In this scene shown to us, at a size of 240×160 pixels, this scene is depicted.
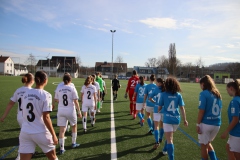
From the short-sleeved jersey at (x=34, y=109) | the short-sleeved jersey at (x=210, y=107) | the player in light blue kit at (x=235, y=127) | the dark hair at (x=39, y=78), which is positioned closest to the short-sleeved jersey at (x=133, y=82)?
the short-sleeved jersey at (x=210, y=107)

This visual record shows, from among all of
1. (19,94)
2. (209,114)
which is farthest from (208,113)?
(19,94)

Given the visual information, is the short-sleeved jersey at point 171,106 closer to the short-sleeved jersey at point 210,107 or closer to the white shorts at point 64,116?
the short-sleeved jersey at point 210,107

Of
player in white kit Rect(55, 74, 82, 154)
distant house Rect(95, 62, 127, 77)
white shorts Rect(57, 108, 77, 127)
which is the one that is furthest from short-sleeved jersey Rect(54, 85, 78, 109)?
distant house Rect(95, 62, 127, 77)

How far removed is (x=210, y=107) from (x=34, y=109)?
133 inches

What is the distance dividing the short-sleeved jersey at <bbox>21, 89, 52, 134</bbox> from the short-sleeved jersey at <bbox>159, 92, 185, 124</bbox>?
8.41ft

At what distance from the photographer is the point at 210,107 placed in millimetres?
3803

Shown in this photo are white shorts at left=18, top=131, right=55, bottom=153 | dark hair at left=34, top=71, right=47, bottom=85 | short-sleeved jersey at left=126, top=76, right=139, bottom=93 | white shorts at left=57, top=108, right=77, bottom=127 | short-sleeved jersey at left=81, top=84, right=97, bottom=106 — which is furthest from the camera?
short-sleeved jersey at left=126, top=76, right=139, bottom=93

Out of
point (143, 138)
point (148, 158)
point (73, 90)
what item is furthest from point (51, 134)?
point (143, 138)

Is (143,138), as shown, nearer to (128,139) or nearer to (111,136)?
(128,139)

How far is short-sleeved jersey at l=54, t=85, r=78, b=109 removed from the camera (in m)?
5.10

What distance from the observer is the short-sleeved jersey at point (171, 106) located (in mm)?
4234

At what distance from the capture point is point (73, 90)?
5172mm

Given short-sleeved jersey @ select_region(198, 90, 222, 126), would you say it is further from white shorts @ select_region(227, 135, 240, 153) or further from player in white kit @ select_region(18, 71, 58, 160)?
player in white kit @ select_region(18, 71, 58, 160)

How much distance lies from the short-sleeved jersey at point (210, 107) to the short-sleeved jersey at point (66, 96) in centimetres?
326
